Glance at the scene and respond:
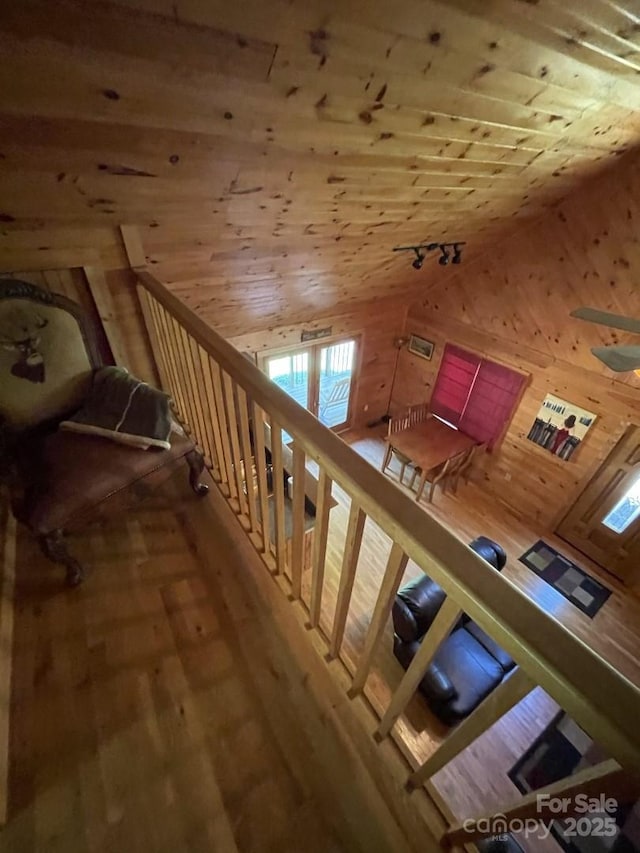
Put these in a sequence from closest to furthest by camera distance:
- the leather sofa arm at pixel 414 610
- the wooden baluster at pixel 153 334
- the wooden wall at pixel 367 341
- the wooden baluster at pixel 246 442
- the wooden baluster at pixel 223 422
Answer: the wooden baluster at pixel 246 442 → the wooden baluster at pixel 223 422 → the wooden baluster at pixel 153 334 → the leather sofa arm at pixel 414 610 → the wooden wall at pixel 367 341

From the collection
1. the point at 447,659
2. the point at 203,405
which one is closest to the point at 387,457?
the point at 447,659

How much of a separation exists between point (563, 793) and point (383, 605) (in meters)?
0.41

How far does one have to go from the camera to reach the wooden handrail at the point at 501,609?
436 mm

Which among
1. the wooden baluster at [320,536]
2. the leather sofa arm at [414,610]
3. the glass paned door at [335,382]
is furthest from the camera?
the glass paned door at [335,382]

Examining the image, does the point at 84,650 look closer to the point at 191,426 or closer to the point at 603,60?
the point at 191,426

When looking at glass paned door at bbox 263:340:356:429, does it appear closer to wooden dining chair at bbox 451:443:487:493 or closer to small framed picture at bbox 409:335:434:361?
small framed picture at bbox 409:335:434:361

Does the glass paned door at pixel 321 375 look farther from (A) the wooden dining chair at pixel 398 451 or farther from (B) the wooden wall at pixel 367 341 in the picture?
(A) the wooden dining chair at pixel 398 451

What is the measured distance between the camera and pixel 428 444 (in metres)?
4.86

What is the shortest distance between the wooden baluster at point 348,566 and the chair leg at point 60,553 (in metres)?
1.17

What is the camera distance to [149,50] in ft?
3.32

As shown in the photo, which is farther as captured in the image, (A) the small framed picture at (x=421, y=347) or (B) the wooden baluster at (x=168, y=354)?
(A) the small framed picture at (x=421, y=347)

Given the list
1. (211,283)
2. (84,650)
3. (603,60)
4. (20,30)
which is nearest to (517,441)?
(603,60)

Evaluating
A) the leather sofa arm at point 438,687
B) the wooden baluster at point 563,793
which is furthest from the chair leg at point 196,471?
the leather sofa arm at point 438,687

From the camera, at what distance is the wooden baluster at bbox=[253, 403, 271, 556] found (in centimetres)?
109
